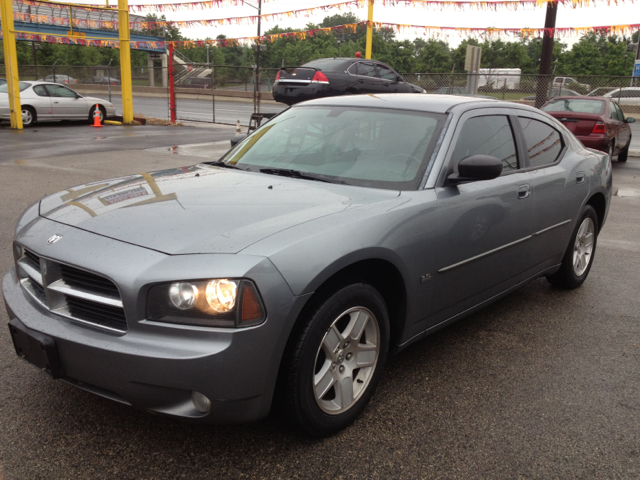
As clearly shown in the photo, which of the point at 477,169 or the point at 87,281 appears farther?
the point at 477,169

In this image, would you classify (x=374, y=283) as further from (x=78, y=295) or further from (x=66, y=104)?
(x=66, y=104)

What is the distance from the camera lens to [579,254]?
5102mm

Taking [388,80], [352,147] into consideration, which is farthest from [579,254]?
[388,80]

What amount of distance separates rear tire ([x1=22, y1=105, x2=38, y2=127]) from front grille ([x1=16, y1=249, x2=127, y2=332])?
1790cm

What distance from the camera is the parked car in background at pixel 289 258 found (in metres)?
2.33

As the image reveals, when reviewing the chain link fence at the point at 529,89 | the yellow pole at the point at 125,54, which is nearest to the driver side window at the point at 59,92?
the yellow pole at the point at 125,54

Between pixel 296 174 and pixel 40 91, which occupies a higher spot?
pixel 40 91

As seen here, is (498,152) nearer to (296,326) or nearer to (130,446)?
(296,326)

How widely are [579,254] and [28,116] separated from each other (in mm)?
17916

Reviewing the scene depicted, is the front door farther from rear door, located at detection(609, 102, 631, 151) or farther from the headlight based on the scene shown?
rear door, located at detection(609, 102, 631, 151)

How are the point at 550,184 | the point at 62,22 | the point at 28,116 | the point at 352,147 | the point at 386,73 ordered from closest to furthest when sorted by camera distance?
the point at 352,147 → the point at 550,184 → the point at 386,73 → the point at 28,116 → the point at 62,22

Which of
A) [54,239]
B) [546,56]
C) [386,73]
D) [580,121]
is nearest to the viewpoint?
[54,239]

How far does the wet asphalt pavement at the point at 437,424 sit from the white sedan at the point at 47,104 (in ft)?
54.8

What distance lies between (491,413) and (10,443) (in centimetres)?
228
